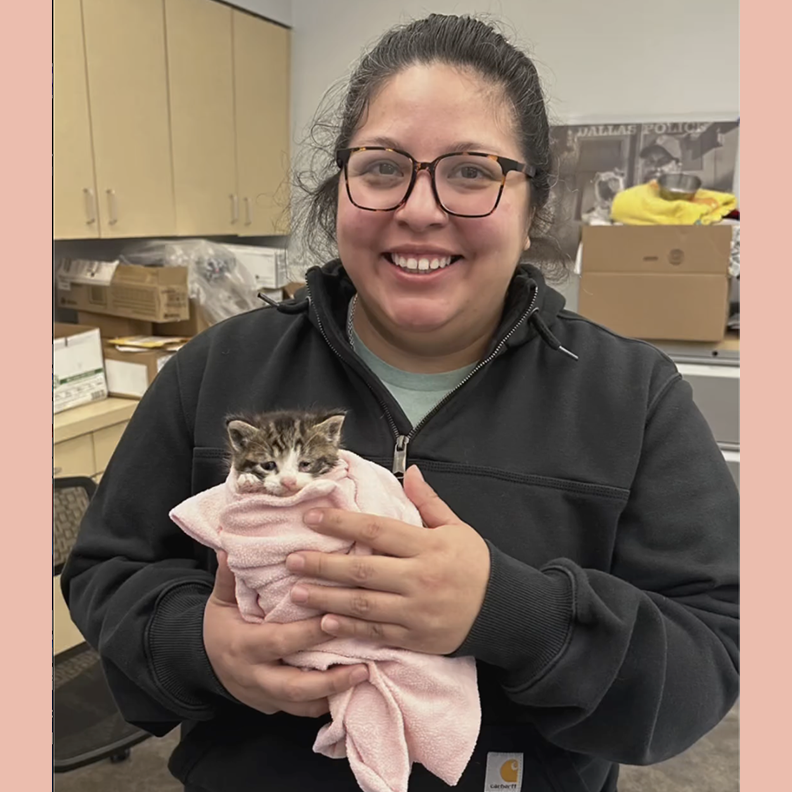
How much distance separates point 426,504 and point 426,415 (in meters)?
0.18

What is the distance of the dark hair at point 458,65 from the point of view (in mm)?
970

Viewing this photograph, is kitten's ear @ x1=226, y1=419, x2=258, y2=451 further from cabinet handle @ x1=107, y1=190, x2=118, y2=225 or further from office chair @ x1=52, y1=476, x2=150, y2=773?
cabinet handle @ x1=107, y1=190, x2=118, y2=225

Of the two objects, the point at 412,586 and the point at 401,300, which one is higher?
the point at 401,300

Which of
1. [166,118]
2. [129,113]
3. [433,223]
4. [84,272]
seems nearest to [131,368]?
[84,272]

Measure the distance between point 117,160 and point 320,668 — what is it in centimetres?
273

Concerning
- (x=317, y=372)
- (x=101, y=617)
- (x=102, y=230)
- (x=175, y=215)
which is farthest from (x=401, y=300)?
(x=175, y=215)

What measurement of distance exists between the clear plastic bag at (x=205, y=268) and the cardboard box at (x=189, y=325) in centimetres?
2

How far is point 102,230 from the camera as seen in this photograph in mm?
2951

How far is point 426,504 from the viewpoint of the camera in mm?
859

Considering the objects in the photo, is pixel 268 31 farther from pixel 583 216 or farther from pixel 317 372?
pixel 317 372

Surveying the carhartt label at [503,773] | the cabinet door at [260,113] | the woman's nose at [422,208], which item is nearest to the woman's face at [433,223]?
the woman's nose at [422,208]

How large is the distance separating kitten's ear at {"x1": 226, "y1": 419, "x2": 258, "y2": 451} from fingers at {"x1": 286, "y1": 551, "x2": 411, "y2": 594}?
17 centimetres

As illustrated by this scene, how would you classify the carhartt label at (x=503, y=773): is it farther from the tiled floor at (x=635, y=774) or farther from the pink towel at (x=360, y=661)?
the tiled floor at (x=635, y=774)

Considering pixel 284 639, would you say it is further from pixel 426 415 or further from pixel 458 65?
pixel 458 65
